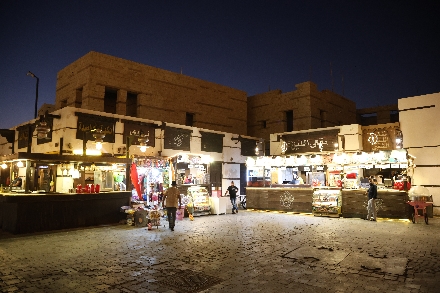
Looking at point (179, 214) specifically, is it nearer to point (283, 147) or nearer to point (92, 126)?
point (92, 126)

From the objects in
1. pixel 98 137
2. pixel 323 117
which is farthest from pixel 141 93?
pixel 323 117

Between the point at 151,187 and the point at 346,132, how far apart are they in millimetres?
12240

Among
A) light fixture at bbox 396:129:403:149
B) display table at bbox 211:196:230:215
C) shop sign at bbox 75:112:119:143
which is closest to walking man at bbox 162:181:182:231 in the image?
shop sign at bbox 75:112:119:143

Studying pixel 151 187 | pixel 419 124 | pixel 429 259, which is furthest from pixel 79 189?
pixel 419 124

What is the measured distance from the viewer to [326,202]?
16.6 metres

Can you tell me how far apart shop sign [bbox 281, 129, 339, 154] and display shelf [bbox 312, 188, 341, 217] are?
13.4ft

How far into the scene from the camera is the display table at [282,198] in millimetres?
17594

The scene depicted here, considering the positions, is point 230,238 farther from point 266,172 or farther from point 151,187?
point 266,172

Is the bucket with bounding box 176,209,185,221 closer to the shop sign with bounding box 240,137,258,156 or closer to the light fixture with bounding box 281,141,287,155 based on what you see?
the shop sign with bounding box 240,137,258,156

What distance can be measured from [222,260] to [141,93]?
615 inches

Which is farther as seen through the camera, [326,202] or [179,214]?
[326,202]

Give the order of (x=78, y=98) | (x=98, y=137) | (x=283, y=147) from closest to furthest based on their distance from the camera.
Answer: (x=98, y=137)
(x=78, y=98)
(x=283, y=147)

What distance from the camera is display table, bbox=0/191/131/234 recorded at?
34.9ft

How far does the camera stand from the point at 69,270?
21.3 ft
